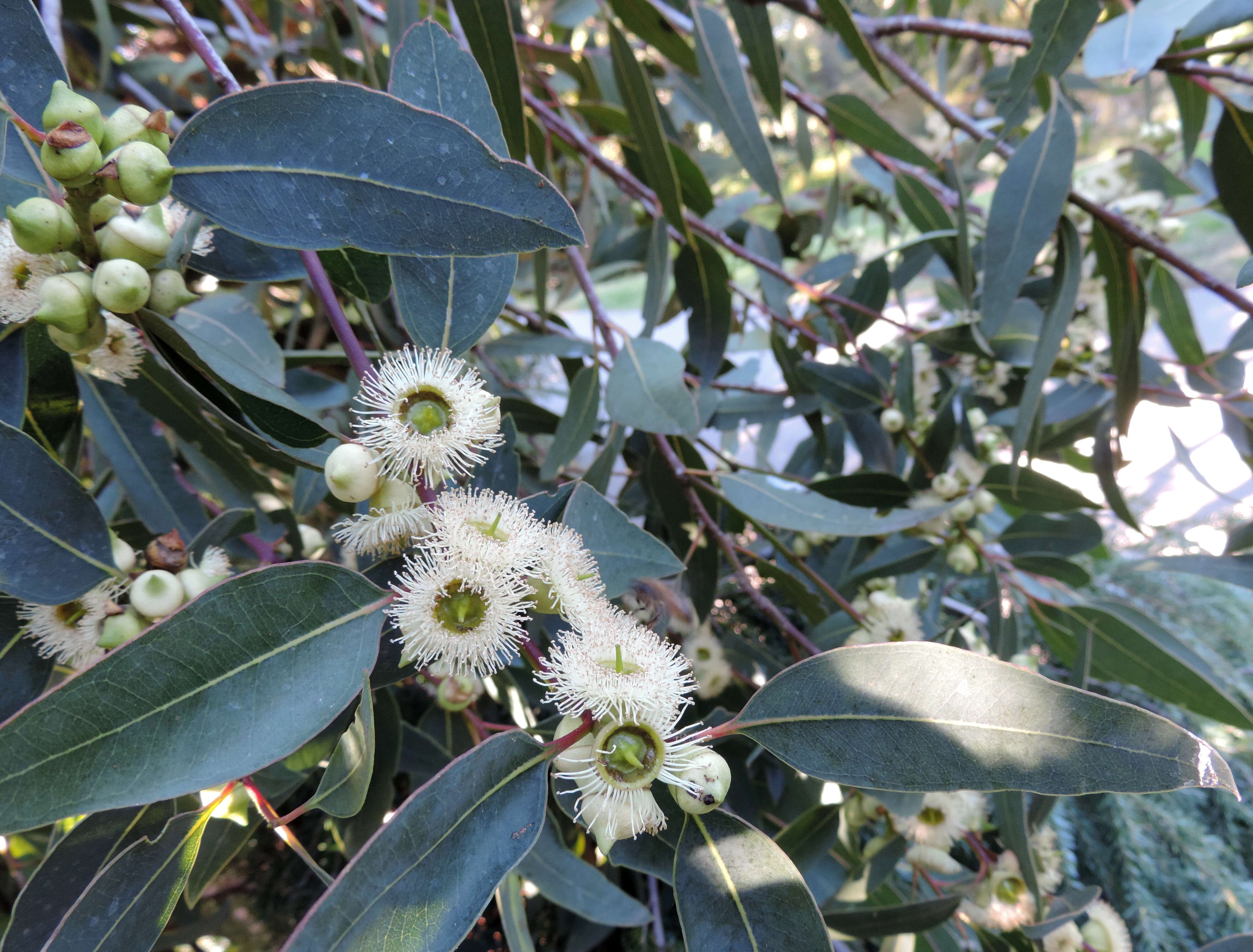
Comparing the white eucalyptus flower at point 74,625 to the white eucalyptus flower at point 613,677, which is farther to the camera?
the white eucalyptus flower at point 74,625

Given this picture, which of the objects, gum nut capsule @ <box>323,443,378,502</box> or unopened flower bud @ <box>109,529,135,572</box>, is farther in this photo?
unopened flower bud @ <box>109,529,135,572</box>

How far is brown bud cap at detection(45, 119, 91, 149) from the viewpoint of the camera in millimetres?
400

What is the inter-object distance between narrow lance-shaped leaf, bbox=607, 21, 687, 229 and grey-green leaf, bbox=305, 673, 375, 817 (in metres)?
0.74

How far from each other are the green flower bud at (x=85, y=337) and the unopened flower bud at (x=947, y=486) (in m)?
1.04

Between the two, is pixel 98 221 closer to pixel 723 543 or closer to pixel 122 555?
pixel 122 555

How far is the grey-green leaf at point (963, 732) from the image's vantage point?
0.38m

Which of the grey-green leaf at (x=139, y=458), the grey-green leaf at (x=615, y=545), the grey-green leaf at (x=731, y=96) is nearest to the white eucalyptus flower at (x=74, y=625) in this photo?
the grey-green leaf at (x=139, y=458)

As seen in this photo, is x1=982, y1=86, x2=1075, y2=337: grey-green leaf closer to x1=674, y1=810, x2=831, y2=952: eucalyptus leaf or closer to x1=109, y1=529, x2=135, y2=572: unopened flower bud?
x1=674, y1=810, x2=831, y2=952: eucalyptus leaf

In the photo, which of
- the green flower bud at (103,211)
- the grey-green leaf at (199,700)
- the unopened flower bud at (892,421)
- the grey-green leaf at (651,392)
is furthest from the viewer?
the unopened flower bud at (892,421)

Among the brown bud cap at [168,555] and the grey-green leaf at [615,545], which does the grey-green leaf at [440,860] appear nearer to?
the grey-green leaf at [615,545]

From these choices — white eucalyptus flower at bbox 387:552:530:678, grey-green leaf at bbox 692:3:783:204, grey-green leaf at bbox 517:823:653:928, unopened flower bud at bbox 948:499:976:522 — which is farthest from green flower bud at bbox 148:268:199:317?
unopened flower bud at bbox 948:499:976:522

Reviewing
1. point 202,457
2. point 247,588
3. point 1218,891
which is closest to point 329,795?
point 247,588

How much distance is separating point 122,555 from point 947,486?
103cm

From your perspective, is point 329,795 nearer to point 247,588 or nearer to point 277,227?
point 247,588
